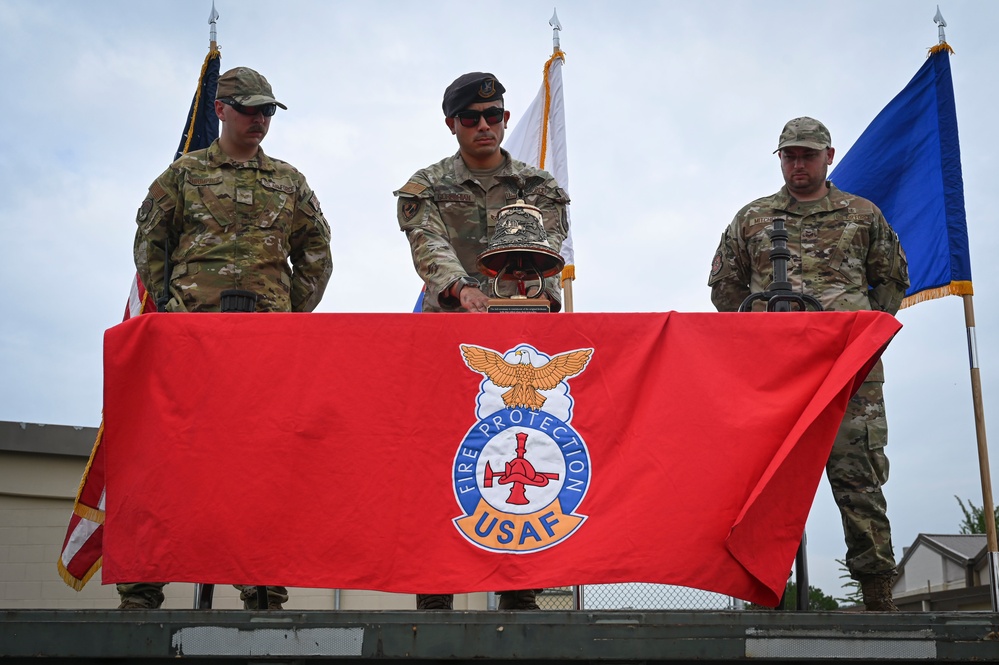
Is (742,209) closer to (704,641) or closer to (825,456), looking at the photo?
(825,456)

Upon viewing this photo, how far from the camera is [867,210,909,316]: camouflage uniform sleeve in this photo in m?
4.52

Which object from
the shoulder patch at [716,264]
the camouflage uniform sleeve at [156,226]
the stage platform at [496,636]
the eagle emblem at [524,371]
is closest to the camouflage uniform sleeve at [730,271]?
the shoulder patch at [716,264]

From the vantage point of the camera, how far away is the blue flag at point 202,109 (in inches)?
278

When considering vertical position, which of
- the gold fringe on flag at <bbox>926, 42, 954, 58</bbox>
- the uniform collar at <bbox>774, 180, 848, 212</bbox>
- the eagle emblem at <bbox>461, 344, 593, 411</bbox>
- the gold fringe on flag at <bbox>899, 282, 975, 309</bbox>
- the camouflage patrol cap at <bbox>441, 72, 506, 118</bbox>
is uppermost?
the gold fringe on flag at <bbox>926, 42, 954, 58</bbox>

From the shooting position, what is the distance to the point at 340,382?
308cm

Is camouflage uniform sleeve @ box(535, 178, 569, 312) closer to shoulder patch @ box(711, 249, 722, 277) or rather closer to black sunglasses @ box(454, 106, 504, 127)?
black sunglasses @ box(454, 106, 504, 127)

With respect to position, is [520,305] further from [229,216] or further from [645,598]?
[645,598]

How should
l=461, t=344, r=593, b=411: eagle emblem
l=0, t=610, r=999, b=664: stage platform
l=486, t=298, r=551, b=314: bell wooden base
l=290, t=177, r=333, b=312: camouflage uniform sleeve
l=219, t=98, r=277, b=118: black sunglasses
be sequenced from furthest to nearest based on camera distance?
1. l=290, t=177, r=333, b=312: camouflage uniform sleeve
2. l=219, t=98, r=277, b=118: black sunglasses
3. l=486, t=298, r=551, b=314: bell wooden base
4. l=461, t=344, r=593, b=411: eagle emblem
5. l=0, t=610, r=999, b=664: stage platform

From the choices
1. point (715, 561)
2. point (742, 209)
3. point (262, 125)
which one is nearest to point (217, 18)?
point (262, 125)

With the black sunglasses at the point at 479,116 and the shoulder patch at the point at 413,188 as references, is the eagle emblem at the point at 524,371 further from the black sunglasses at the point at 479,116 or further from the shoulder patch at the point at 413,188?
the black sunglasses at the point at 479,116

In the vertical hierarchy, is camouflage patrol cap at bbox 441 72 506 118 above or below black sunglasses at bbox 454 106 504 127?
above

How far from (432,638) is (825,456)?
1.26m

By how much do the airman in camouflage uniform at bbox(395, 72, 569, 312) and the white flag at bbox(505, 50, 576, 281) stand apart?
3.89 metres

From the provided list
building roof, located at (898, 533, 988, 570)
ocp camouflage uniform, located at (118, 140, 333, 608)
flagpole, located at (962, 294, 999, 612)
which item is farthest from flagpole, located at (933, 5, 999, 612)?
building roof, located at (898, 533, 988, 570)
